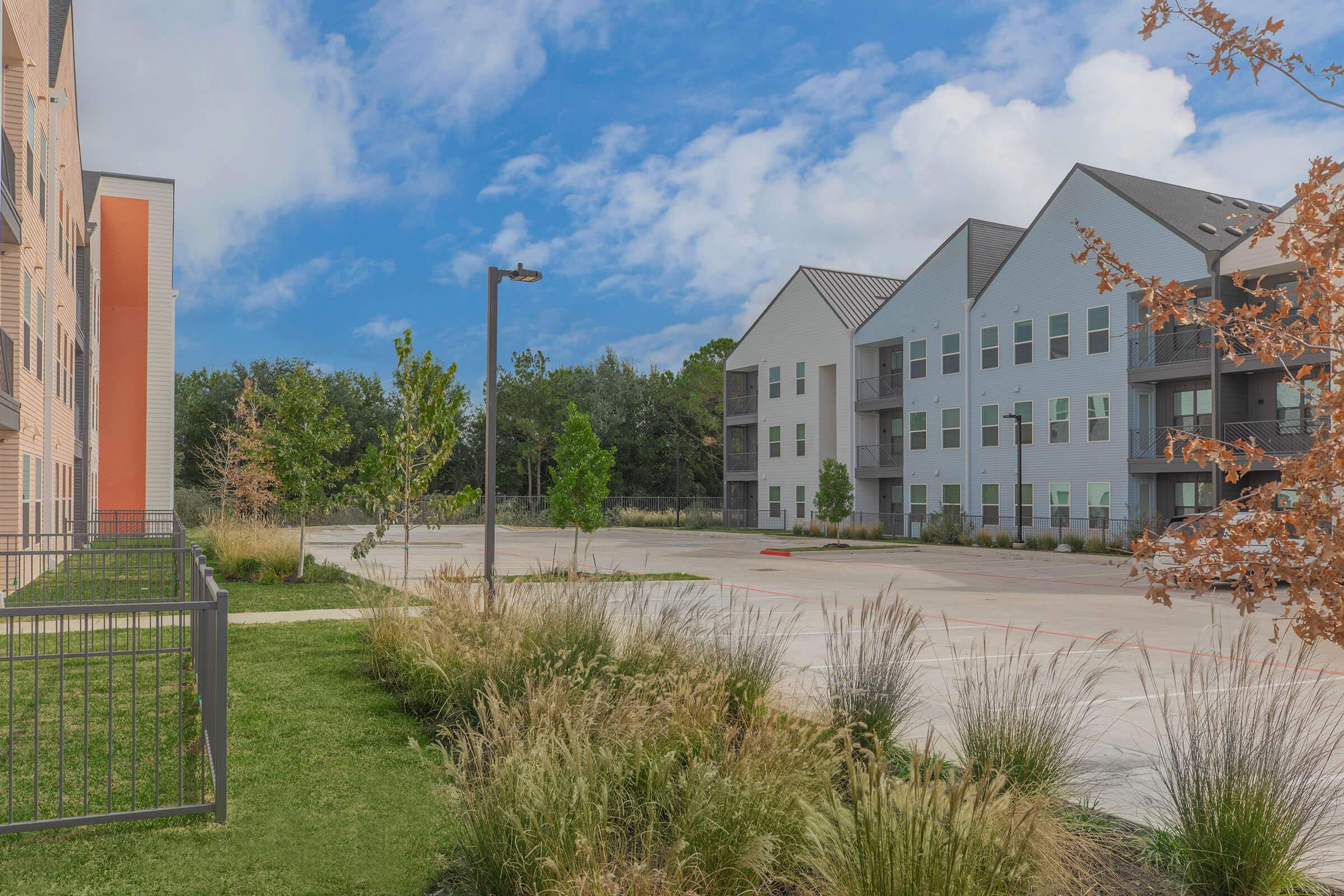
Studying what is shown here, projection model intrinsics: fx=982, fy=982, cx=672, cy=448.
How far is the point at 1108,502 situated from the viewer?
34.7 m

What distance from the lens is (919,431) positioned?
142 feet

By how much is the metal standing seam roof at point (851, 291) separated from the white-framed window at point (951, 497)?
9.97 m

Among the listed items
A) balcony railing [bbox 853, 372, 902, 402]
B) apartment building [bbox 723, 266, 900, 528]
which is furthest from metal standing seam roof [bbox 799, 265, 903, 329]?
balcony railing [bbox 853, 372, 902, 402]

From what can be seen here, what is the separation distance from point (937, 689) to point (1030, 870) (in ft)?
18.7

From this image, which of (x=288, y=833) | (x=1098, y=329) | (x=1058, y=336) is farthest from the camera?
(x=1058, y=336)

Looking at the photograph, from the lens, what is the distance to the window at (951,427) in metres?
41.2

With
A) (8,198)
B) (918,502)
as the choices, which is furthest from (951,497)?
(8,198)

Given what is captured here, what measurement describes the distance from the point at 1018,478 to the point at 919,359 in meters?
9.08

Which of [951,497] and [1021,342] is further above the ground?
[1021,342]

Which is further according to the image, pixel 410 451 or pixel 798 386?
pixel 798 386

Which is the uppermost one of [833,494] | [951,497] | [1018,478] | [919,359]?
[919,359]

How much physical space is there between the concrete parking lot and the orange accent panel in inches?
349

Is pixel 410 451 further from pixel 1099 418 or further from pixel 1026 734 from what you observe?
pixel 1099 418

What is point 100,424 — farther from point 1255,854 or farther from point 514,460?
point 1255,854
